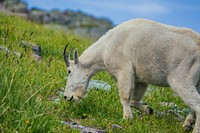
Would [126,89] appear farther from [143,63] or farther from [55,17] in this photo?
[55,17]

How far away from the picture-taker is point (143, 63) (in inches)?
396

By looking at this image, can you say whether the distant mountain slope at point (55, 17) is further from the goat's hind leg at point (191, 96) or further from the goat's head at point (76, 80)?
the goat's hind leg at point (191, 96)

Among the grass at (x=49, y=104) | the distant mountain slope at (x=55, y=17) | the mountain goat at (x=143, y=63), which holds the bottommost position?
the grass at (x=49, y=104)

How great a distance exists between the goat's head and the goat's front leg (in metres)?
1.13

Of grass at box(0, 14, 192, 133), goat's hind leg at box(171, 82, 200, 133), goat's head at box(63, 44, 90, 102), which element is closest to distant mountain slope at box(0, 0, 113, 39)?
grass at box(0, 14, 192, 133)

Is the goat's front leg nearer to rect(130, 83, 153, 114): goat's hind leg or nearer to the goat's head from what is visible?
rect(130, 83, 153, 114): goat's hind leg

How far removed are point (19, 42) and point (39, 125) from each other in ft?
25.0

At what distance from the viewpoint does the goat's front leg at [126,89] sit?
1012 centimetres

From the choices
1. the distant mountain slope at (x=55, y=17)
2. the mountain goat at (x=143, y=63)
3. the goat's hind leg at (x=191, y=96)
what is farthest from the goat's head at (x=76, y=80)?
the distant mountain slope at (x=55, y=17)

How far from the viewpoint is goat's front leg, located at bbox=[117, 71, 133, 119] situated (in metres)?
10.1

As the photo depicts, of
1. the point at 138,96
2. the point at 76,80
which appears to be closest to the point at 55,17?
the point at 76,80

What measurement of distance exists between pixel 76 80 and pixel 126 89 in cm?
138

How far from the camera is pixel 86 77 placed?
11109 mm

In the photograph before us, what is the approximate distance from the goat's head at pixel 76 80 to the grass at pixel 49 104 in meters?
0.22
